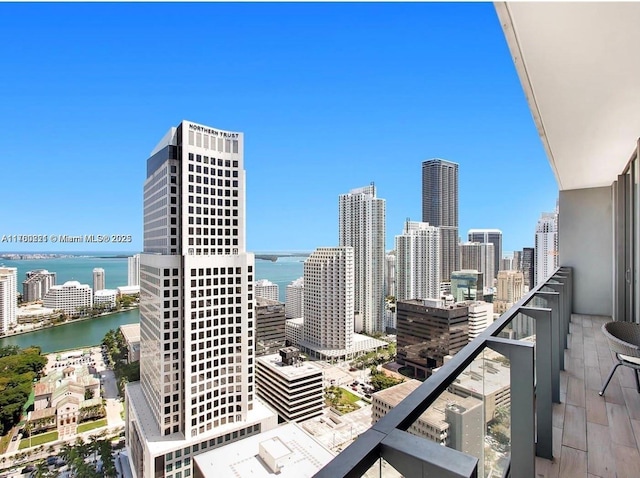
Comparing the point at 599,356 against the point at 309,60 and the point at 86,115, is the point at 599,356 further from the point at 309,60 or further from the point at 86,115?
the point at 86,115

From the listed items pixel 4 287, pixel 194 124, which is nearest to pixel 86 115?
pixel 4 287

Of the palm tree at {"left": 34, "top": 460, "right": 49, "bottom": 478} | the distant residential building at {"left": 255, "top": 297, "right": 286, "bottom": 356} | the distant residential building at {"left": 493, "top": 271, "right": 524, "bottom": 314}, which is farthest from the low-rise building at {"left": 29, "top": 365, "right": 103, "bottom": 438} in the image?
the distant residential building at {"left": 493, "top": 271, "right": 524, "bottom": 314}

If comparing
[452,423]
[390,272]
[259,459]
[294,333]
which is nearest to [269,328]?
[294,333]

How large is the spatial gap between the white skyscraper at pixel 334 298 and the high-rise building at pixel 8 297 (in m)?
19.1

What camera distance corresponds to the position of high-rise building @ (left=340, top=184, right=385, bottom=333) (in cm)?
2667

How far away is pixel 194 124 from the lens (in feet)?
32.8

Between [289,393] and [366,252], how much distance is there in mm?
15262

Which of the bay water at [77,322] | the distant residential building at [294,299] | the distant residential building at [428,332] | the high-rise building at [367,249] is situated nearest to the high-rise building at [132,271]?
the bay water at [77,322]

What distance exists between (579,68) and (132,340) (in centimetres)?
2247

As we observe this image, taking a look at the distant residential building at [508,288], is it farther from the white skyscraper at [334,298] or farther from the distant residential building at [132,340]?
the distant residential building at [132,340]

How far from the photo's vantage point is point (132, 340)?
61.8 feet

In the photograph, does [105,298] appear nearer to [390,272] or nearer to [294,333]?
[294,333]

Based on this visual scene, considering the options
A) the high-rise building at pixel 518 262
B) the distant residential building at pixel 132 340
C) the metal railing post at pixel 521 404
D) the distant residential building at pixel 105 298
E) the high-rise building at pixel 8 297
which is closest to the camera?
the metal railing post at pixel 521 404

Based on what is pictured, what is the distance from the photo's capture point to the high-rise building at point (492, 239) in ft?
96.5
